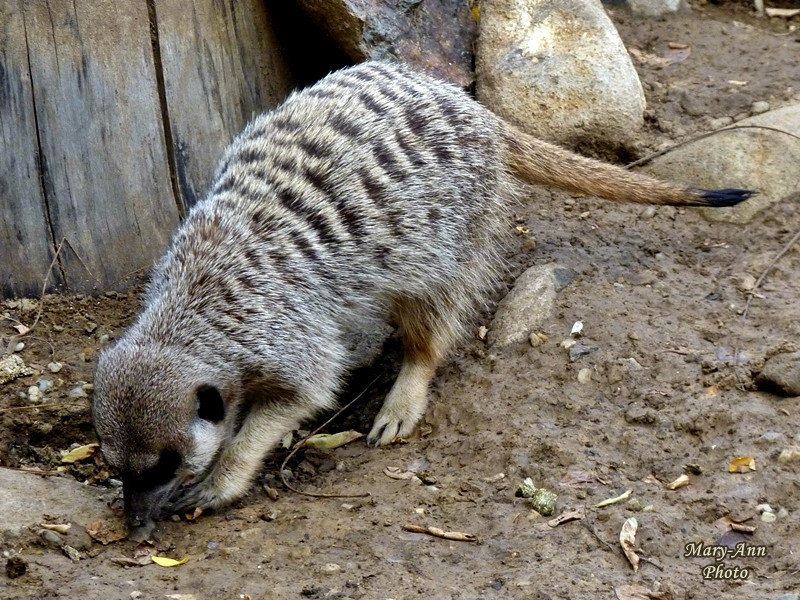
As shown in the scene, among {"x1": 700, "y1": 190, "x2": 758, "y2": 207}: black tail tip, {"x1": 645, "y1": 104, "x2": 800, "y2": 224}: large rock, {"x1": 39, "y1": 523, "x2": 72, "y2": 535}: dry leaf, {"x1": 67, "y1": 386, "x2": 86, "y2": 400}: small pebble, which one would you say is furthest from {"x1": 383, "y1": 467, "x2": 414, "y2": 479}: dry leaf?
{"x1": 645, "y1": 104, "x2": 800, "y2": 224}: large rock

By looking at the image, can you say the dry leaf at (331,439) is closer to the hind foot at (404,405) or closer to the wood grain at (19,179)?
the hind foot at (404,405)

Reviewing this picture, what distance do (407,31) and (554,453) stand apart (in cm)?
251

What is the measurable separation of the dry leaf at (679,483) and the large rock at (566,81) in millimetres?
2348

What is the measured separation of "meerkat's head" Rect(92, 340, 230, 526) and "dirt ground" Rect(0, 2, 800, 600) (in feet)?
0.66

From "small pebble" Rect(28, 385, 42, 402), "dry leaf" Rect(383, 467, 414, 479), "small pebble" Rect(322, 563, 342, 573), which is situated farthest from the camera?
"small pebble" Rect(28, 385, 42, 402)

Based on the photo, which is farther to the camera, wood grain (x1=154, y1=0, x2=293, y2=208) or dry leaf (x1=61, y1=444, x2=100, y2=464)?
wood grain (x1=154, y1=0, x2=293, y2=208)

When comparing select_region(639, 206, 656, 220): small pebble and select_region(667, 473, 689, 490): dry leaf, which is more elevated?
select_region(639, 206, 656, 220): small pebble

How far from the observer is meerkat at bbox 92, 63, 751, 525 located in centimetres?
339

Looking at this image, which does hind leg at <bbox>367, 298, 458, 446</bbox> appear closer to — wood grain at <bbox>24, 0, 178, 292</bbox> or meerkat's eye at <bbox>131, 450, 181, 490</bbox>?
meerkat's eye at <bbox>131, 450, 181, 490</bbox>

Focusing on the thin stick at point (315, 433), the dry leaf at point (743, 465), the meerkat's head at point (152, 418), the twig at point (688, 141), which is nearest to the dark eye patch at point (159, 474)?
the meerkat's head at point (152, 418)

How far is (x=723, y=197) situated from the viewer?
171 inches

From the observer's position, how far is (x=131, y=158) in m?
4.32

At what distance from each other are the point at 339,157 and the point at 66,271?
4.46ft

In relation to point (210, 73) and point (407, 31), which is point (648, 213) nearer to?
point (407, 31)
